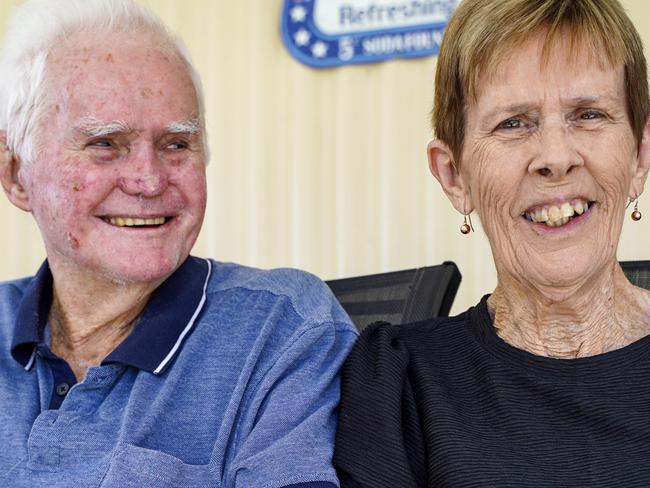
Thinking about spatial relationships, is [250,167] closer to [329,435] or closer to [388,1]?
[388,1]

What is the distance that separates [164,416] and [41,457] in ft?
0.66

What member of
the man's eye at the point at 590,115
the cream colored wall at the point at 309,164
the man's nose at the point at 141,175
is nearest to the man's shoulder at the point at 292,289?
the man's nose at the point at 141,175

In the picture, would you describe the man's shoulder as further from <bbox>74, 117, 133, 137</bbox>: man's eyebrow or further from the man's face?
<bbox>74, 117, 133, 137</bbox>: man's eyebrow

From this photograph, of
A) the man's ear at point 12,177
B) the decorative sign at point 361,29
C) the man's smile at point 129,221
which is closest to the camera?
the man's smile at point 129,221

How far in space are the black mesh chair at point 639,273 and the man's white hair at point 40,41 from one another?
0.85m

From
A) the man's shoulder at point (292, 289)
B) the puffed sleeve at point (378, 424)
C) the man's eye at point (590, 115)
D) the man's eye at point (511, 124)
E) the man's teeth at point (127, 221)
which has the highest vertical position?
the man's eye at point (590, 115)

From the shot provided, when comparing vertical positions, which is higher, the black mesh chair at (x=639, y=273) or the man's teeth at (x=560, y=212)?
the man's teeth at (x=560, y=212)

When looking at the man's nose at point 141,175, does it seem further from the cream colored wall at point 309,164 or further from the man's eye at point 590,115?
the cream colored wall at point 309,164

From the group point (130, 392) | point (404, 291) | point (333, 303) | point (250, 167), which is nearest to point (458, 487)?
point (333, 303)

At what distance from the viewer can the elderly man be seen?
1.48 metres

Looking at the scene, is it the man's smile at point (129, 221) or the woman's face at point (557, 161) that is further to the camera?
the man's smile at point (129, 221)

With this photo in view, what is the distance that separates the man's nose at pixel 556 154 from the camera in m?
1.49

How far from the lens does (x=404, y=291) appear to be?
81.2 inches

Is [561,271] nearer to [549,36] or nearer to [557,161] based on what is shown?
[557,161]
